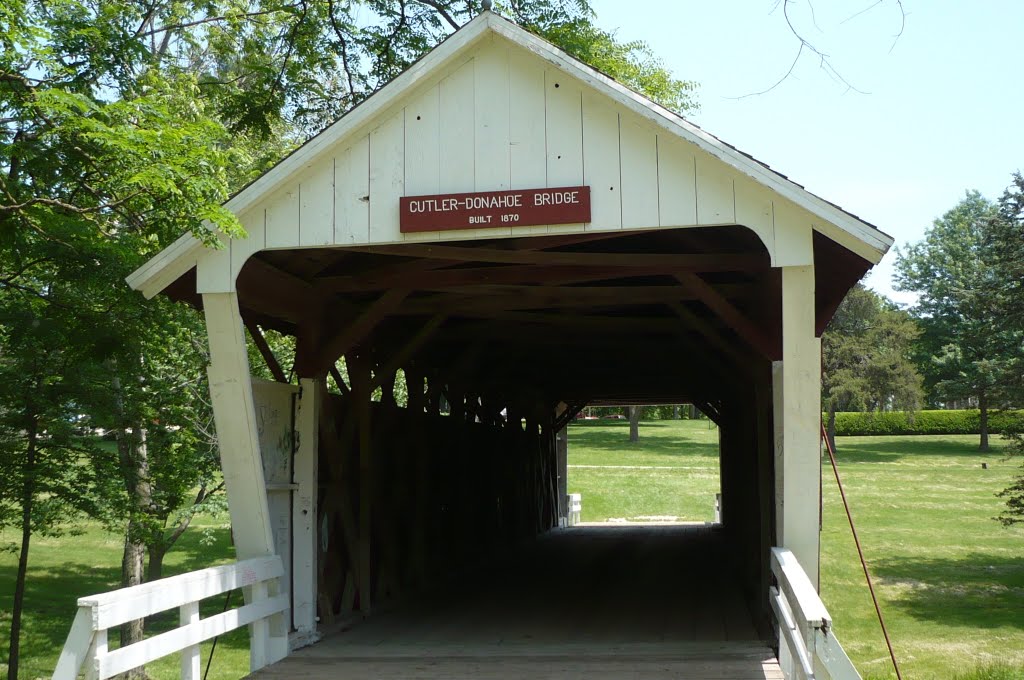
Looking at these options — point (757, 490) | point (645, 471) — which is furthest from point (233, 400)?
point (645, 471)

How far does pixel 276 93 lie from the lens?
525 inches

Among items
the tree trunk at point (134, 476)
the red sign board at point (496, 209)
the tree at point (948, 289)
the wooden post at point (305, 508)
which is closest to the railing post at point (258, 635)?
the wooden post at point (305, 508)

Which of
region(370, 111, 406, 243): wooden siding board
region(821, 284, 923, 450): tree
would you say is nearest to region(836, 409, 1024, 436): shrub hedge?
region(821, 284, 923, 450): tree

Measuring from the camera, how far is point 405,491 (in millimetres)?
10680

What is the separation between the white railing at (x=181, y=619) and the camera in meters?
4.51

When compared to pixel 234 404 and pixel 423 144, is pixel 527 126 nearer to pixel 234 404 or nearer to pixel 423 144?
pixel 423 144

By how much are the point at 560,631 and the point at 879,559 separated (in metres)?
14.5

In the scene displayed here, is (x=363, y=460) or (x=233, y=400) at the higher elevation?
(x=233, y=400)

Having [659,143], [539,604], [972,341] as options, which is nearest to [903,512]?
[972,341]

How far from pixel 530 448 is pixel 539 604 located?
9.27m

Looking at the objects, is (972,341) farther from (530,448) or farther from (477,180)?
(477,180)

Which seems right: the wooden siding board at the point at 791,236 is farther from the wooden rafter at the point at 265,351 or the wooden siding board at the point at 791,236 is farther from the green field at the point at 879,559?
the green field at the point at 879,559

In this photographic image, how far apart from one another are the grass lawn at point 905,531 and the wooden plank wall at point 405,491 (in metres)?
5.32

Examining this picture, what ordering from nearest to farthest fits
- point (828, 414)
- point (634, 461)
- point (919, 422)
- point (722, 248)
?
point (722, 248), point (634, 461), point (828, 414), point (919, 422)
